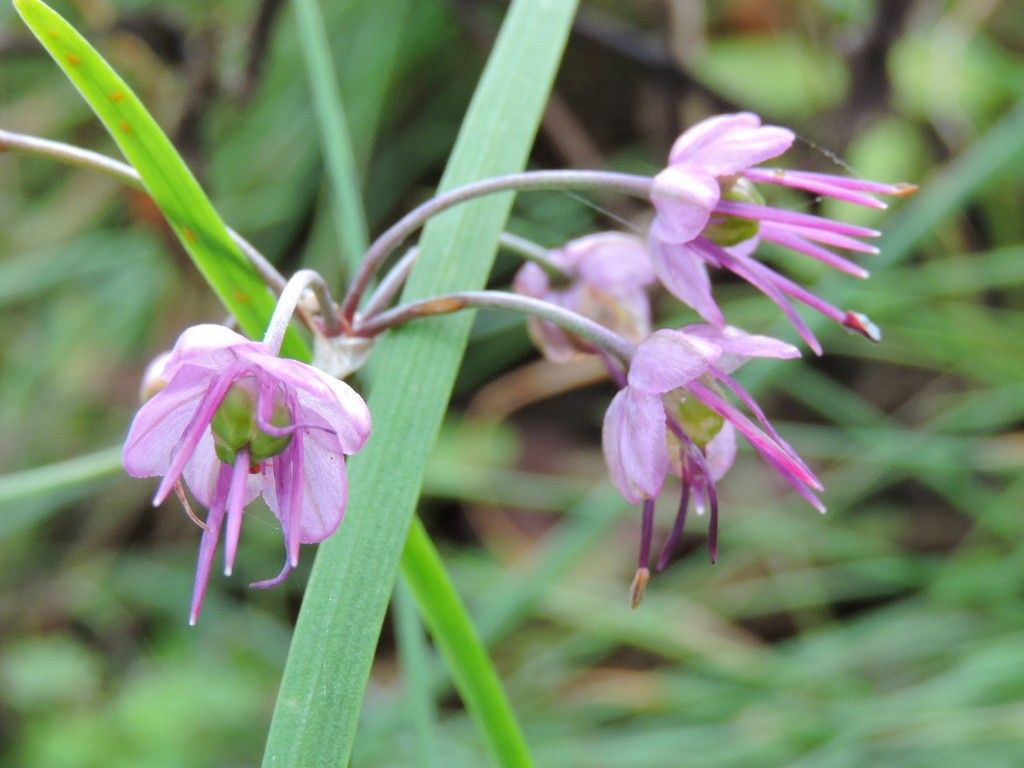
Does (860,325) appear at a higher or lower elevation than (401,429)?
higher

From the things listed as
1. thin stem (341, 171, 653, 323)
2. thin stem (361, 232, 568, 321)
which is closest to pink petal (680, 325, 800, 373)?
thin stem (341, 171, 653, 323)

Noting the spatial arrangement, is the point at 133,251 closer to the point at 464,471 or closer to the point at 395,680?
the point at 464,471

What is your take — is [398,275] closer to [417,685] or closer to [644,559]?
[644,559]

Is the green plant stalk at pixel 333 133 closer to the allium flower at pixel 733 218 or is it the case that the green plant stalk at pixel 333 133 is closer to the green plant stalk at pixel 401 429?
the green plant stalk at pixel 401 429

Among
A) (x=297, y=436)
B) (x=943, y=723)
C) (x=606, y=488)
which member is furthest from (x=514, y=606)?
(x=297, y=436)

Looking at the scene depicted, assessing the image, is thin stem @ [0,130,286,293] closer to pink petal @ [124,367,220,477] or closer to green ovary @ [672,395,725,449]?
pink petal @ [124,367,220,477]

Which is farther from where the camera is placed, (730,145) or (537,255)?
(537,255)

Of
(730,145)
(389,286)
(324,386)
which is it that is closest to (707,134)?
(730,145)
